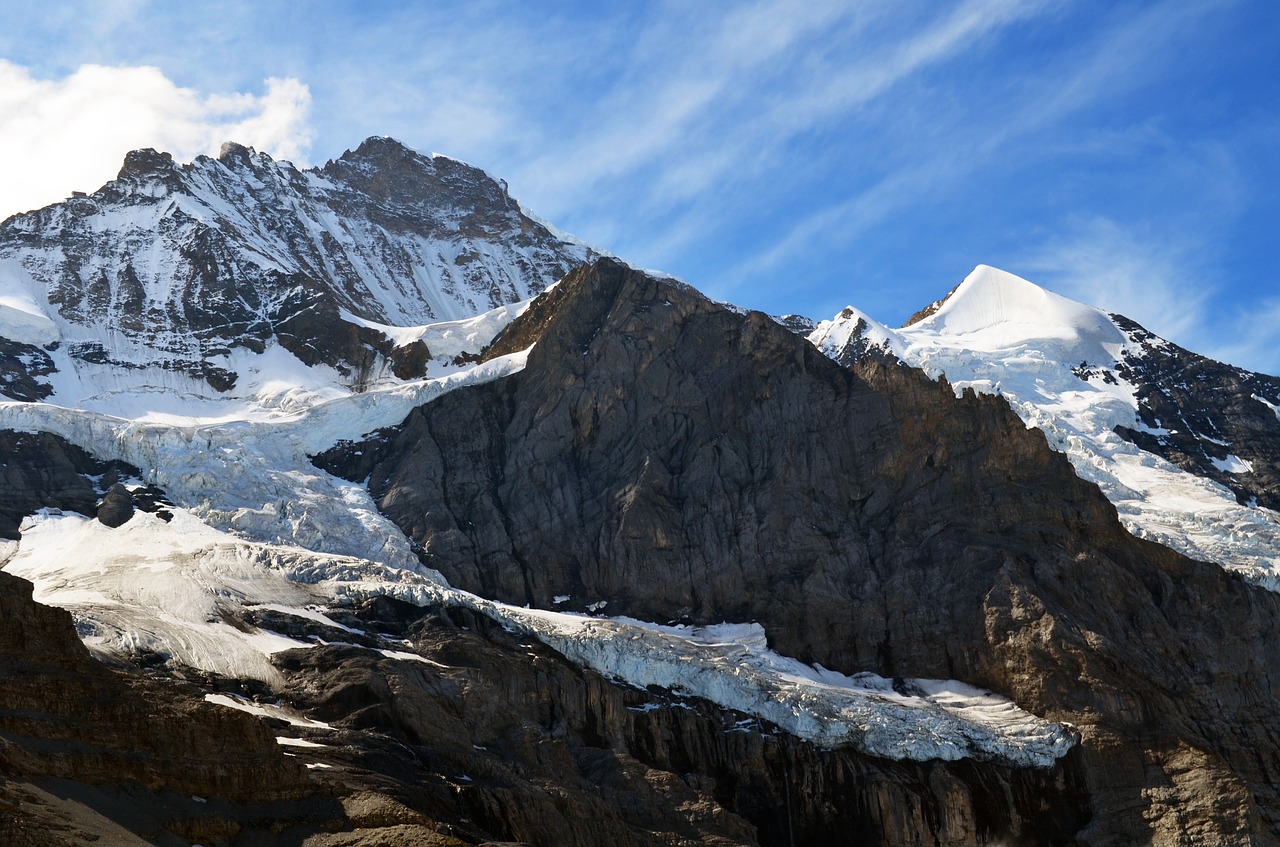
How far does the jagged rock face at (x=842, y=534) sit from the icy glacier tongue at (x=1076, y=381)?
17092mm

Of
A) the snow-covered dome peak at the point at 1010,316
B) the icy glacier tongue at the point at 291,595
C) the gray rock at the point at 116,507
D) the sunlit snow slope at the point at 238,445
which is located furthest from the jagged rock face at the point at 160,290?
the snow-covered dome peak at the point at 1010,316

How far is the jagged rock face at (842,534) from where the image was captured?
103 m

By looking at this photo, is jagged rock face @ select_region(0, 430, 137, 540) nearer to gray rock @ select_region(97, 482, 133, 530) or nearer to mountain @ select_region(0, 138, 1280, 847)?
mountain @ select_region(0, 138, 1280, 847)

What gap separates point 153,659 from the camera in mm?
85812

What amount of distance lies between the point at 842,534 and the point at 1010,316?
75.8 meters

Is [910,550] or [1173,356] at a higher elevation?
[1173,356]

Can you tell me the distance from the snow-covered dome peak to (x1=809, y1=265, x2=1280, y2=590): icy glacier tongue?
0.16 metres

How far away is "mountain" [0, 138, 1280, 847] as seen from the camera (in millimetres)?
75125

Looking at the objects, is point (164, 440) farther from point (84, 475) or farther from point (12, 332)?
point (12, 332)

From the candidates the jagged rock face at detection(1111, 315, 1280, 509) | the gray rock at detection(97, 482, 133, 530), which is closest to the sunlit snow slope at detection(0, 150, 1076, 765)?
the gray rock at detection(97, 482, 133, 530)

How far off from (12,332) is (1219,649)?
115 meters

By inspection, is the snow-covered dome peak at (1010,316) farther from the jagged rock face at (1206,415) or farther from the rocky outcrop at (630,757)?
the rocky outcrop at (630,757)

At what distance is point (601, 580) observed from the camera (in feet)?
388

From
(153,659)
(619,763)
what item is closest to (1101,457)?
(619,763)
